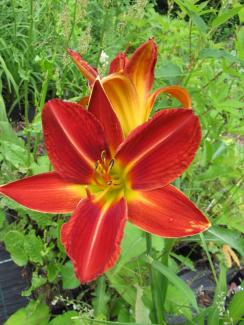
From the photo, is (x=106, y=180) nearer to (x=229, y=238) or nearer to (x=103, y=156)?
(x=103, y=156)

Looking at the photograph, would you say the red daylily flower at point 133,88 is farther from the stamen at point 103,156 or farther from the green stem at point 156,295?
the green stem at point 156,295

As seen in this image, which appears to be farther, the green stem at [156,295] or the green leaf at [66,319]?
the green leaf at [66,319]

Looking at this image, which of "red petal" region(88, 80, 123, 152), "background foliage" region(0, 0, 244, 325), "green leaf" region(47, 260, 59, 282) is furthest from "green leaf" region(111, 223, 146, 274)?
"red petal" region(88, 80, 123, 152)

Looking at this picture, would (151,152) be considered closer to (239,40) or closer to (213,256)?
(239,40)

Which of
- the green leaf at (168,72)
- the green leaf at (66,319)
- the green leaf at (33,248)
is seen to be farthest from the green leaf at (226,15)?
the green leaf at (66,319)

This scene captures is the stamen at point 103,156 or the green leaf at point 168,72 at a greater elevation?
the green leaf at point 168,72

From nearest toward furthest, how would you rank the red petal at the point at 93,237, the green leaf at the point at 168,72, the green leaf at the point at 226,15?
the red petal at the point at 93,237 → the green leaf at the point at 226,15 → the green leaf at the point at 168,72
